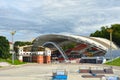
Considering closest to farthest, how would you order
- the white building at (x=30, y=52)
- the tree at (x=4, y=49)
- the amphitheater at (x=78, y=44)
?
1. the tree at (x=4, y=49)
2. the amphitheater at (x=78, y=44)
3. the white building at (x=30, y=52)

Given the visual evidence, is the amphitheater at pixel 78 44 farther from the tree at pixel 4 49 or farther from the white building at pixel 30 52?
the tree at pixel 4 49

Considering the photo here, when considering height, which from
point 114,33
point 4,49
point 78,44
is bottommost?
point 4,49

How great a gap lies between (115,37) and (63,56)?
27179 mm

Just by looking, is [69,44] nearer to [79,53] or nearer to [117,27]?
[79,53]

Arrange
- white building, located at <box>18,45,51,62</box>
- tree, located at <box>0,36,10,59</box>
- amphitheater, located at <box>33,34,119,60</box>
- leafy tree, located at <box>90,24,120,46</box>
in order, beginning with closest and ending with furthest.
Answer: tree, located at <box>0,36,10,59</box>, amphitheater, located at <box>33,34,119,60</box>, white building, located at <box>18,45,51,62</box>, leafy tree, located at <box>90,24,120,46</box>

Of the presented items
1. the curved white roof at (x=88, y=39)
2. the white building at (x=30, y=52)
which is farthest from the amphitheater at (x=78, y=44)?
the white building at (x=30, y=52)

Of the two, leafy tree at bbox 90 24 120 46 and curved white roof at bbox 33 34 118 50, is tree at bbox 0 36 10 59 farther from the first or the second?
leafy tree at bbox 90 24 120 46

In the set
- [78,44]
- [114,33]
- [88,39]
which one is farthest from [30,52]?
[114,33]

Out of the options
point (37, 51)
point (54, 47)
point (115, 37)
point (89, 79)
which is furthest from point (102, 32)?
point (89, 79)

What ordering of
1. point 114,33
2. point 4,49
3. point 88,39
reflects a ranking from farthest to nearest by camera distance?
point 114,33
point 88,39
point 4,49

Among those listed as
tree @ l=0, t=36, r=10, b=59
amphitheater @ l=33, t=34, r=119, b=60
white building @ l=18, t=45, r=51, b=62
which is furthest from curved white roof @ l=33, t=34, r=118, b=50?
tree @ l=0, t=36, r=10, b=59

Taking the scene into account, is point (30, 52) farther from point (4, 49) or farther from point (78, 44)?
point (4, 49)

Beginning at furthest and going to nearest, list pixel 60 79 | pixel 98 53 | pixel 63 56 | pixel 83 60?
pixel 63 56, pixel 98 53, pixel 83 60, pixel 60 79

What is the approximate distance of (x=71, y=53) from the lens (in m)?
134
